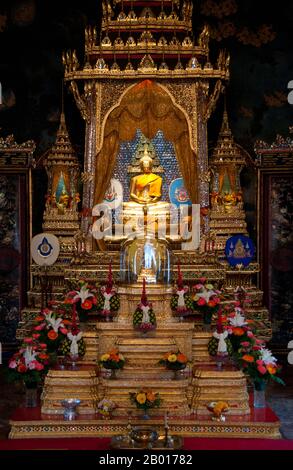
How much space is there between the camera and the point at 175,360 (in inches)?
399

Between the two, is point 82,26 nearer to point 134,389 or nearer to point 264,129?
point 264,129

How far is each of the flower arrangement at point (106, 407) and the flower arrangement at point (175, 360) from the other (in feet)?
2.28

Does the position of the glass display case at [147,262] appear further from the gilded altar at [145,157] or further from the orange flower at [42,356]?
the orange flower at [42,356]

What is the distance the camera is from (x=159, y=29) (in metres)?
13.6

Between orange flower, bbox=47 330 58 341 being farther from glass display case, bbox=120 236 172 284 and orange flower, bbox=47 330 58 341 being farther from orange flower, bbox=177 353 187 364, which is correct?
glass display case, bbox=120 236 172 284

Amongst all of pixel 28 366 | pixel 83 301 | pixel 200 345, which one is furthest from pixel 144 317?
pixel 28 366

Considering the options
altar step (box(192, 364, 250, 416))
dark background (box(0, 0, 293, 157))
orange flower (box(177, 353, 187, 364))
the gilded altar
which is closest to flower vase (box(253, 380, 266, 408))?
altar step (box(192, 364, 250, 416))

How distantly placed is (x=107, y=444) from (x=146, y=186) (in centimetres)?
498

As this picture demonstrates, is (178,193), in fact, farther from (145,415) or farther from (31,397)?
(145,415)

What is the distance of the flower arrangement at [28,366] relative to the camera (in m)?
10.1

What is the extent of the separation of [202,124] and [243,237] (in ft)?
5.21

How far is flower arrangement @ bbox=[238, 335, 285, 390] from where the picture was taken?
10039 mm

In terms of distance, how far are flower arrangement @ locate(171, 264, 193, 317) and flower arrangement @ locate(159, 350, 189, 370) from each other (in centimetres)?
119
